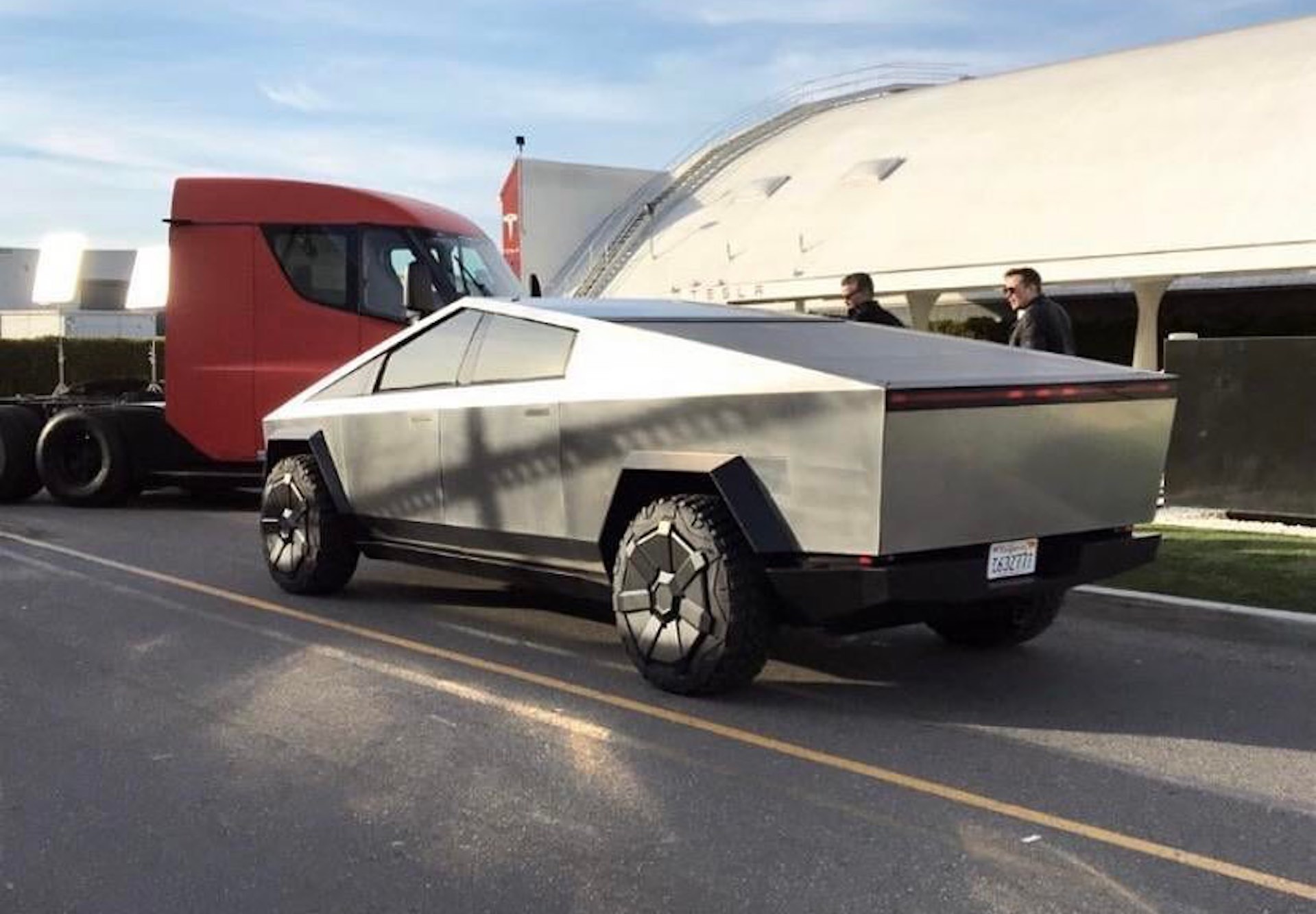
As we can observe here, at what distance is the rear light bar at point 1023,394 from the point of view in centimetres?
475

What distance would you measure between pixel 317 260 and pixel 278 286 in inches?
16.5

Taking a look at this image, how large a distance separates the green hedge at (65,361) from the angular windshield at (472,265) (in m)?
22.2

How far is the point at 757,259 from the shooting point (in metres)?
37.2

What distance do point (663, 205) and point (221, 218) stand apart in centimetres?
3861

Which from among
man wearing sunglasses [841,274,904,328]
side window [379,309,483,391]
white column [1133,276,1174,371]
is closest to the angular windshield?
man wearing sunglasses [841,274,904,328]

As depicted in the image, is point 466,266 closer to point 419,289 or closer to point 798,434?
point 419,289

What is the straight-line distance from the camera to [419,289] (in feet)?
37.0

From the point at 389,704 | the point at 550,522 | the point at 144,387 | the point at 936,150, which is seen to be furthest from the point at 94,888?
the point at 936,150

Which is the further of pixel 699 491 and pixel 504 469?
pixel 504 469

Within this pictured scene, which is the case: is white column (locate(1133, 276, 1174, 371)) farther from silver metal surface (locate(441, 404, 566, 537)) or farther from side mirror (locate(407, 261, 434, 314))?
silver metal surface (locate(441, 404, 566, 537))

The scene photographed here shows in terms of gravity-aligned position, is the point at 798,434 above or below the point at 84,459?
above

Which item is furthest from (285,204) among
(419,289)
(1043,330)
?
(1043,330)

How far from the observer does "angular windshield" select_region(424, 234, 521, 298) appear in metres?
11.6

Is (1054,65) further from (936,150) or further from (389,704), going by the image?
(389,704)
